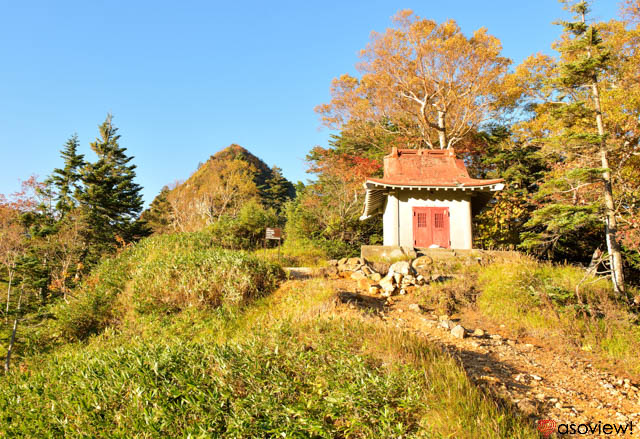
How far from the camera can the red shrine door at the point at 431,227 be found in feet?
44.2

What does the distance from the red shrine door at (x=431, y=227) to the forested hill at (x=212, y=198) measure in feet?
45.3

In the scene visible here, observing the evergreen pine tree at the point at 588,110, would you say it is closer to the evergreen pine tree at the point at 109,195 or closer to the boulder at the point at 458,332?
the boulder at the point at 458,332

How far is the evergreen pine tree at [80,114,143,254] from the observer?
2523 centimetres

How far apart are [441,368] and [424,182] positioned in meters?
10.7

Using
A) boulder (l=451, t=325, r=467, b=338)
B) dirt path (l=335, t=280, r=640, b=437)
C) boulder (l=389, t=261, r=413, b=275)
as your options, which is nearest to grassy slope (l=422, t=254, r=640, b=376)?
dirt path (l=335, t=280, r=640, b=437)

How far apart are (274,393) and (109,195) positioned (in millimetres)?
29687

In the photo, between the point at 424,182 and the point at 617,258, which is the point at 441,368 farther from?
the point at 424,182

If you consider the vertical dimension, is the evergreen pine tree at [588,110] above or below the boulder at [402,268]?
above

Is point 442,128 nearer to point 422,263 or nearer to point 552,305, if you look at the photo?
point 422,263

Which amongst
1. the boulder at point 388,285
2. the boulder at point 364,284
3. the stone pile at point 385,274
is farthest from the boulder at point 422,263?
the boulder at point 364,284

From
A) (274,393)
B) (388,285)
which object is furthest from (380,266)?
(274,393)

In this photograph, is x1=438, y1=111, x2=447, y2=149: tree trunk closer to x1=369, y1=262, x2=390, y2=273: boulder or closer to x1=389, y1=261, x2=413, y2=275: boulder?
x1=369, y1=262, x2=390, y2=273: boulder

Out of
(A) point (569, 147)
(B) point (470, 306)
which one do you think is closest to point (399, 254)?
(B) point (470, 306)

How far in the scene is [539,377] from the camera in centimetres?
436
